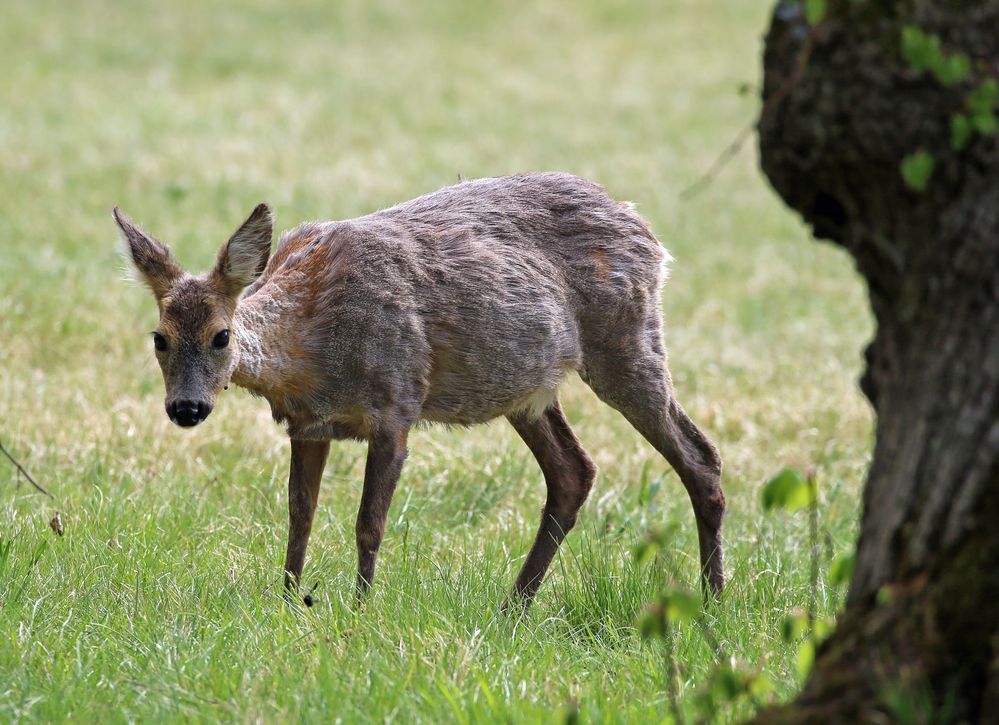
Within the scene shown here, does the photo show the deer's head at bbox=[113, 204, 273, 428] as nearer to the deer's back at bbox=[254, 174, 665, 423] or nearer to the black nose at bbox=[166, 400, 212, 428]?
the black nose at bbox=[166, 400, 212, 428]

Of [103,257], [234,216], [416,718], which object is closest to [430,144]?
[234,216]

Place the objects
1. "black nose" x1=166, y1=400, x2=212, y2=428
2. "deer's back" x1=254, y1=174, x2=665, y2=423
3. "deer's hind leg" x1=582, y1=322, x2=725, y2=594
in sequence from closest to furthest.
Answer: "black nose" x1=166, y1=400, x2=212, y2=428, "deer's back" x1=254, y1=174, x2=665, y2=423, "deer's hind leg" x1=582, y1=322, x2=725, y2=594

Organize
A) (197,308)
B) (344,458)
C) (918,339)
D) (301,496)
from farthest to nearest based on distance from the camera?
(344,458) < (301,496) < (197,308) < (918,339)

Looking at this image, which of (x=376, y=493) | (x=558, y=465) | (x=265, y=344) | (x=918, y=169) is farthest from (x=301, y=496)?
(x=918, y=169)

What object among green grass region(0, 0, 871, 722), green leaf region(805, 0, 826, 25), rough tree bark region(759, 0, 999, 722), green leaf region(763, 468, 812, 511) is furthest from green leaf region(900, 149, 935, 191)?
green grass region(0, 0, 871, 722)

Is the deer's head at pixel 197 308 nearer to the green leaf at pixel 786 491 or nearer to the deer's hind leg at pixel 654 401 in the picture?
the deer's hind leg at pixel 654 401

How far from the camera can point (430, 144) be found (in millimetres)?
17203

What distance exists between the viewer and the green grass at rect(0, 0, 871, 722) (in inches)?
162

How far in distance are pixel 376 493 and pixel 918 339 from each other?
8.77 ft

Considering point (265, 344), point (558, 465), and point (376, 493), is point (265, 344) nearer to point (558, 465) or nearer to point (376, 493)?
point (376, 493)

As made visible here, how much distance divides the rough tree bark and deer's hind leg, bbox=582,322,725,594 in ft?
9.18

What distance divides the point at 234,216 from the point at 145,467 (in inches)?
255

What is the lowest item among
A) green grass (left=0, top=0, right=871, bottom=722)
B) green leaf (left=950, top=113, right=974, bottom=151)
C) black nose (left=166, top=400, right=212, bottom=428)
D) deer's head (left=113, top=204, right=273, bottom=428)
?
green grass (left=0, top=0, right=871, bottom=722)

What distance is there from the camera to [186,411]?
496 cm
